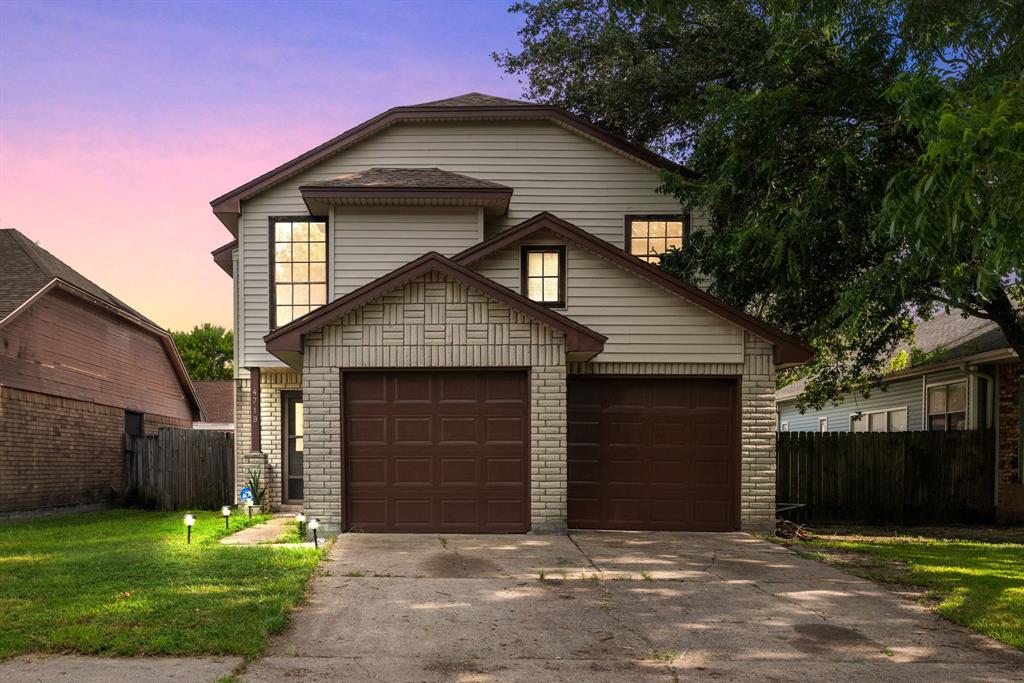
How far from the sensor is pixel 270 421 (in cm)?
1709

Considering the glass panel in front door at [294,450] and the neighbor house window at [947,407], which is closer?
the glass panel in front door at [294,450]

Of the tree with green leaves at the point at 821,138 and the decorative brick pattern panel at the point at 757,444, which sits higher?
the tree with green leaves at the point at 821,138

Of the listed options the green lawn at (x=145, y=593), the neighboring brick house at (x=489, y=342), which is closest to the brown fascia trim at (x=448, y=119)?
the neighboring brick house at (x=489, y=342)

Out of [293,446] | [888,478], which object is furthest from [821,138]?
[293,446]

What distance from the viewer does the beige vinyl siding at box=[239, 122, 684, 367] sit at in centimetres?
1642

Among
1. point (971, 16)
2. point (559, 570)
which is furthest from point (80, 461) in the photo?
point (971, 16)

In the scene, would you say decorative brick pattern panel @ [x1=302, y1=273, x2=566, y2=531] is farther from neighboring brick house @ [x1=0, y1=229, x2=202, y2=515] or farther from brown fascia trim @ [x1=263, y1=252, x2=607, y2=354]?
neighboring brick house @ [x1=0, y1=229, x2=202, y2=515]

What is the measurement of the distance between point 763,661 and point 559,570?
11.8 ft

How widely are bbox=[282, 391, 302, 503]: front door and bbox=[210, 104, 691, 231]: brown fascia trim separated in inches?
152

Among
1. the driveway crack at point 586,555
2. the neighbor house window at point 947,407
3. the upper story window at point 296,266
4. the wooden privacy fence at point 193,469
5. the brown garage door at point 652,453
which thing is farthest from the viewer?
the wooden privacy fence at point 193,469

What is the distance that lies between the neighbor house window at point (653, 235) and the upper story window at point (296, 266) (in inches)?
232

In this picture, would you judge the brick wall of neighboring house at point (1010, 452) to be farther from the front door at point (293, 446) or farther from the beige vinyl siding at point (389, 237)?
the front door at point (293, 446)

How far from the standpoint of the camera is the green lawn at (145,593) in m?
6.61

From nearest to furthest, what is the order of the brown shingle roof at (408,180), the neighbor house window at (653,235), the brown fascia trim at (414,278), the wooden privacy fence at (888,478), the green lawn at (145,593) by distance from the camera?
the green lawn at (145,593) → the brown fascia trim at (414,278) → the brown shingle roof at (408,180) → the neighbor house window at (653,235) → the wooden privacy fence at (888,478)
